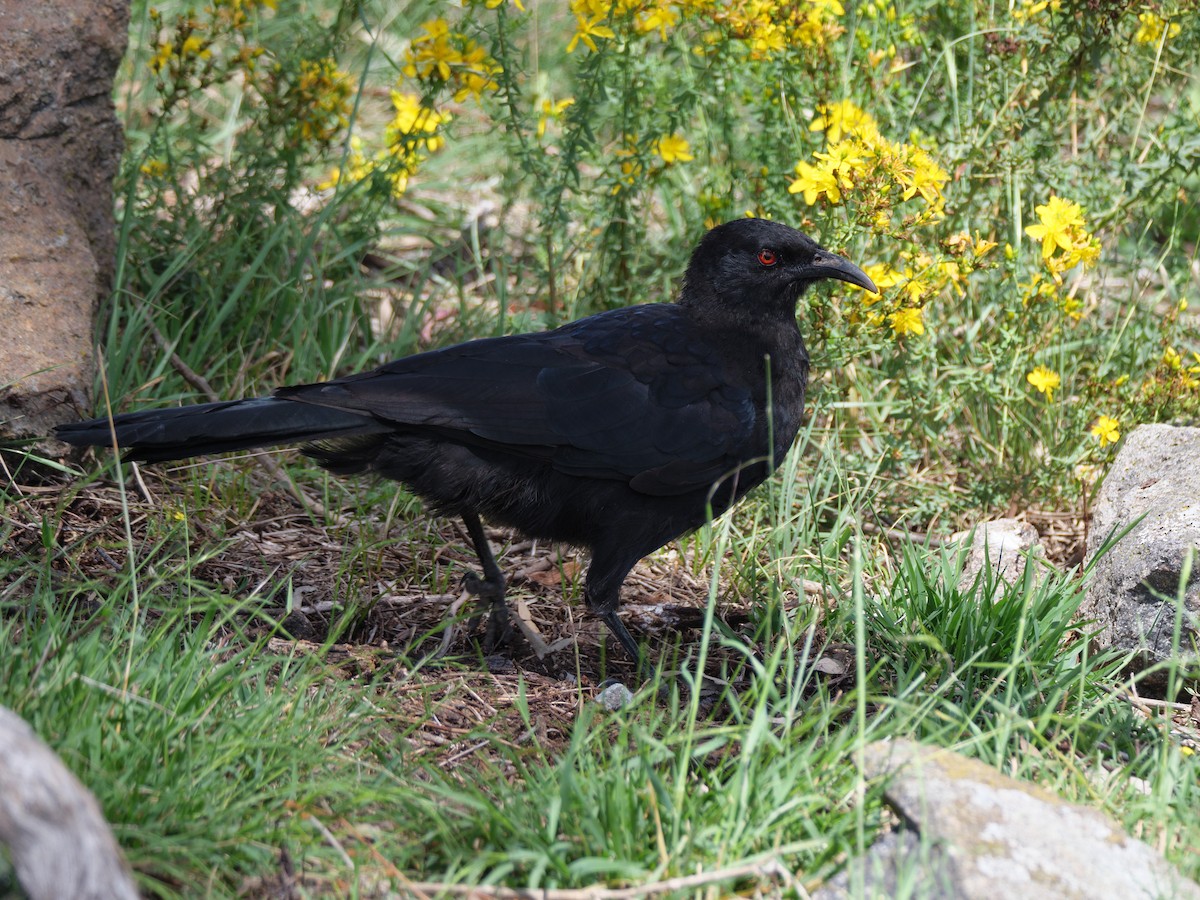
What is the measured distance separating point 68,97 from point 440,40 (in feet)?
4.56

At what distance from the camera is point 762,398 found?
12.8 ft

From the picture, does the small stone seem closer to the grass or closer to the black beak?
the grass

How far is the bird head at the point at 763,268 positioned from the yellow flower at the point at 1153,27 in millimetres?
1573

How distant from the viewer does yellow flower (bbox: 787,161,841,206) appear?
4.07 metres

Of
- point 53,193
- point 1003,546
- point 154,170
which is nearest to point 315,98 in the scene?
point 154,170

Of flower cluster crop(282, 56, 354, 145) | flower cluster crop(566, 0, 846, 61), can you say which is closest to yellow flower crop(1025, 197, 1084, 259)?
flower cluster crop(566, 0, 846, 61)

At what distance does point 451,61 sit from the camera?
4676 millimetres

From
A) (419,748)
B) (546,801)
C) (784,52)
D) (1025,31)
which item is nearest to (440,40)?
(784,52)

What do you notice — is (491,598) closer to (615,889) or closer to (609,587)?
(609,587)

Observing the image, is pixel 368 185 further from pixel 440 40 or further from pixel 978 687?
pixel 978 687

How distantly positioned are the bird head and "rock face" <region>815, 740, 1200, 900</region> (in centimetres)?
203

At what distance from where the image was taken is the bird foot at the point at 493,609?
3.93 m

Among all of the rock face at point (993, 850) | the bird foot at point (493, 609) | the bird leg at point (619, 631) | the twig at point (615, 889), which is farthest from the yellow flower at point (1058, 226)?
the twig at point (615, 889)

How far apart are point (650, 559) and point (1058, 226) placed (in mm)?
1862
